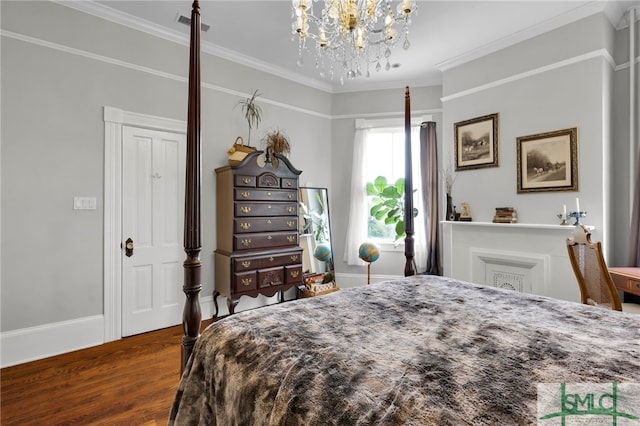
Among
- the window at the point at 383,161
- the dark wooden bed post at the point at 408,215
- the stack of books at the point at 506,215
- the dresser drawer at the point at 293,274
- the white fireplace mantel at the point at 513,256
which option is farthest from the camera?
the window at the point at 383,161

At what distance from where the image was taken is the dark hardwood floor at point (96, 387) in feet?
6.24

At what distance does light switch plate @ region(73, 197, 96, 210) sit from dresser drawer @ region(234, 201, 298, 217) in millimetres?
1266

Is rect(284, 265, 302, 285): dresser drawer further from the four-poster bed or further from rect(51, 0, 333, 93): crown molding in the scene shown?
rect(51, 0, 333, 93): crown molding

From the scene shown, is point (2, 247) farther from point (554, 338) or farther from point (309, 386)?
point (554, 338)

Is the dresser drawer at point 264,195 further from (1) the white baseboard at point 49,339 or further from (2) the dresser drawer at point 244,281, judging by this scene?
(1) the white baseboard at point 49,339

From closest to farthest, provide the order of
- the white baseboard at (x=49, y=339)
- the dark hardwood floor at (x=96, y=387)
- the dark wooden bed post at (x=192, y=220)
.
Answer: the dark wooden bed post at (x=192, y=220), the dark hardwood floor at (x=96, y=387), the white baseboard at (x=49, y=339)

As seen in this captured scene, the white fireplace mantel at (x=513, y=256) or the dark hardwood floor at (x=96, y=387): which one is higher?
the white fireplace mantel at (x=513, y=256)

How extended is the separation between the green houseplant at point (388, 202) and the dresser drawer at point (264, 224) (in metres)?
1.35

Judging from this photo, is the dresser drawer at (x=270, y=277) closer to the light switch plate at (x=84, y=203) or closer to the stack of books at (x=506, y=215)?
the light switch plate at (x=84, y=203)

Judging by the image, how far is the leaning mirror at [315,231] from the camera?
4.39m

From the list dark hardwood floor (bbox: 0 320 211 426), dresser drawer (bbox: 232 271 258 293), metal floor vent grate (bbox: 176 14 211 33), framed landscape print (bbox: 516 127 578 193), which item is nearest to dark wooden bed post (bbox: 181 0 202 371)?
dark hardwood floor (bbox: 0 320 211 426)

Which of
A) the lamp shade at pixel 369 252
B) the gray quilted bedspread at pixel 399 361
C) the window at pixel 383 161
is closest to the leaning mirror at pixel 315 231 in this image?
the lamp shade at pixel 369 252

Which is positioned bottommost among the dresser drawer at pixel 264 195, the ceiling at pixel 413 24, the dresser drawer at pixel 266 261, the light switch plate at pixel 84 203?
the dresser drawer at pixel 266 261

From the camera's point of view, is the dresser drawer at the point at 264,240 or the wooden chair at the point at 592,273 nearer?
the wooden chair at the point at 592,273
